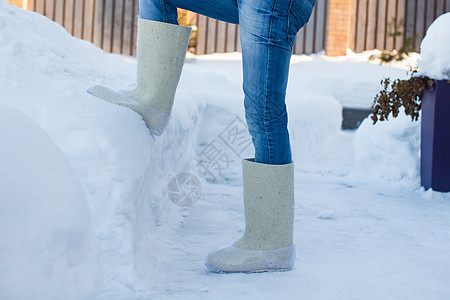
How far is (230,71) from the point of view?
635 cm

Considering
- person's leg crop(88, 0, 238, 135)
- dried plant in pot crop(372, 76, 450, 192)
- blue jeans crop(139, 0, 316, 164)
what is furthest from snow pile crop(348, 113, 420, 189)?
person's leg crop(88, 0, 238, 135)

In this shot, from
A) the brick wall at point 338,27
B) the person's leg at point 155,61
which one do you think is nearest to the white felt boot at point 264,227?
the person's leg at point 155,61

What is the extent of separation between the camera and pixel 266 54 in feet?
3.98

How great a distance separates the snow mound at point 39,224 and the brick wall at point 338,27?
744cm

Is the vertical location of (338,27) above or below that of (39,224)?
above

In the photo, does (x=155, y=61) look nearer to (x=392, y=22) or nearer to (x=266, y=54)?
(x=266, y=54)

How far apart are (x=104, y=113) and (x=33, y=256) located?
0.69 m

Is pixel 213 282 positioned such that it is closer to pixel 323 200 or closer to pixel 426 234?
pixel 426 234

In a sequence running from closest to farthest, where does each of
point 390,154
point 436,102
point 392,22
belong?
point 436,102
point 390,154
point 392,22

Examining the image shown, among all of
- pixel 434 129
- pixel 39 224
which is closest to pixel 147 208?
pixel 39 224

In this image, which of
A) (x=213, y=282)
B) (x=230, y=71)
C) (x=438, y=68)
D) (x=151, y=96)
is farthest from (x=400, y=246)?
(x=230, y=71)

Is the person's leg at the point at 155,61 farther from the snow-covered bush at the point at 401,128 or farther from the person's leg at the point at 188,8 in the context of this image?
the snow-covered bush at the point at 401,128

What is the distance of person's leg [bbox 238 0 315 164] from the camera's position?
1.19 metres

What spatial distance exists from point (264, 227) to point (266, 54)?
47cm
